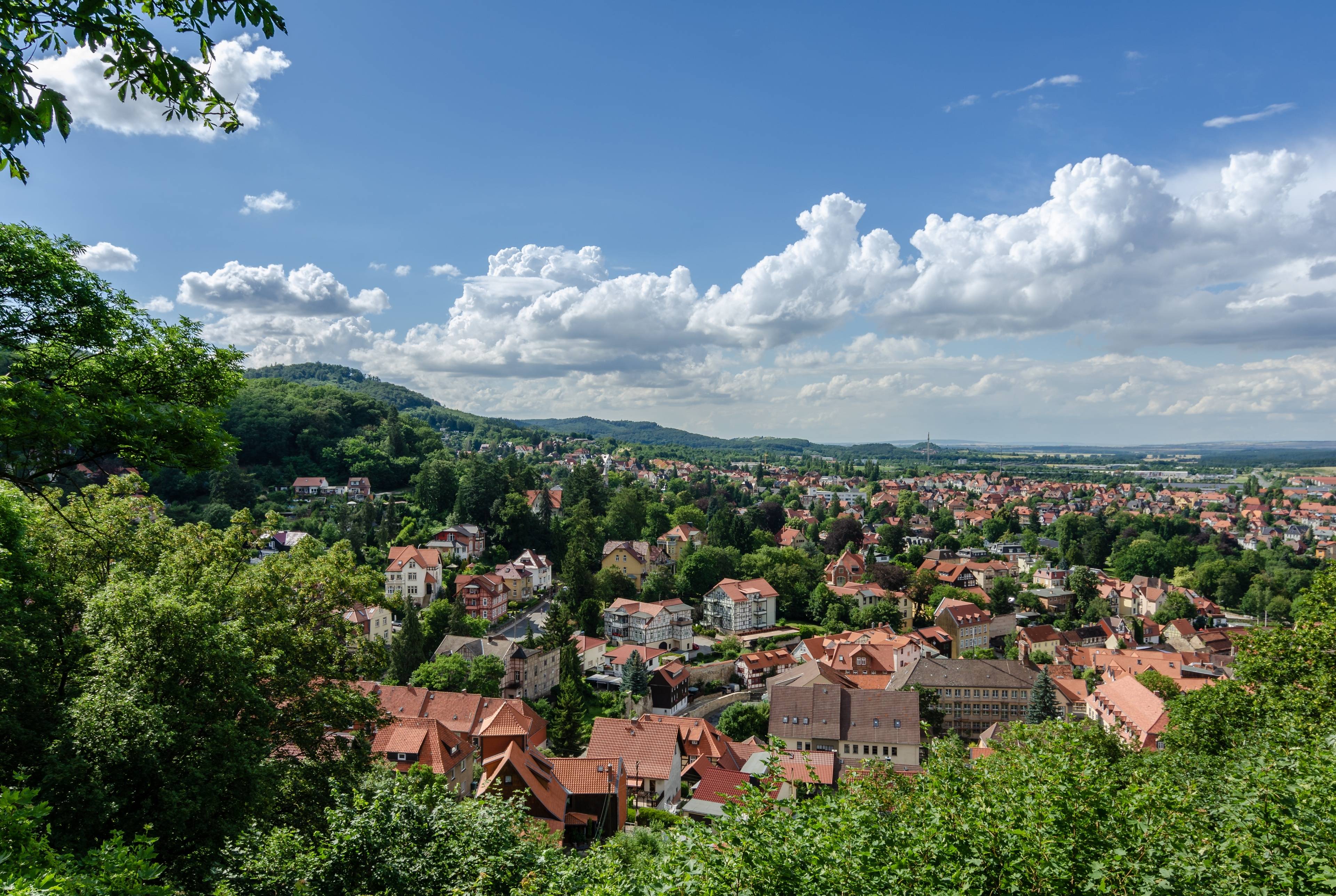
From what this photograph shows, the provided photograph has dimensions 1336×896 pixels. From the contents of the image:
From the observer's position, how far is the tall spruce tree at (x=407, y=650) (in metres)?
32.4

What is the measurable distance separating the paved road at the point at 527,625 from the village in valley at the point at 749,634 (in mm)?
206

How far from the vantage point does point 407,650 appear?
32.7 metres

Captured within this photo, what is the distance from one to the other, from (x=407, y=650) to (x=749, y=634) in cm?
2619

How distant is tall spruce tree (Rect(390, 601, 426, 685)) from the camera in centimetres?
3238

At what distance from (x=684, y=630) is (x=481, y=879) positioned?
4297 cm

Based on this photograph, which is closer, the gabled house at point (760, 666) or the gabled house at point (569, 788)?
the gabled house at point (569, 788)

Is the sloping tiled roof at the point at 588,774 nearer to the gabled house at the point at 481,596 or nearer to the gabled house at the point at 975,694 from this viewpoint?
the gabled house at the point at 975,694

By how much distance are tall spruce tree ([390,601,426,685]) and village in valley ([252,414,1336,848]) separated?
10 cm

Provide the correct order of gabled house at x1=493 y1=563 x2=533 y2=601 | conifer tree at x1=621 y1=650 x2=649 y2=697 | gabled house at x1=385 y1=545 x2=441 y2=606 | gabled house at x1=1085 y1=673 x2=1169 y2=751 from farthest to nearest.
A: gabled house at x1=493 y1=563 x2=533 y2=601, gabled house at x1=385 y1=545 x2=441 y2=606, conifer tree at x1=621 y1=650 x2=649 y2=697, gabled house at x1=1085 y1=673 x2=1169 y2=751

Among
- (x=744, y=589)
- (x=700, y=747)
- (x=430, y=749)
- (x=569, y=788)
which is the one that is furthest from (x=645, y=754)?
(x=744, y=589)

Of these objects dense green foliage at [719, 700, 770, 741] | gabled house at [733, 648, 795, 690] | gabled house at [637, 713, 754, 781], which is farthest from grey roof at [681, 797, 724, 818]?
gabled house at [733, 648, 795, 690]

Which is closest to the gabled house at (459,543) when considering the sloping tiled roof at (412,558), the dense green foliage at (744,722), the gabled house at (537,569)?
the sloping tiled roof at (412,558)

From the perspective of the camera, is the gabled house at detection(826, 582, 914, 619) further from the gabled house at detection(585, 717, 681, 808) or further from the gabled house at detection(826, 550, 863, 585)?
the gabled house at detection(585, 717, 681, 808)

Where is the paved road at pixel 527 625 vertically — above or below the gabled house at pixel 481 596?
below
